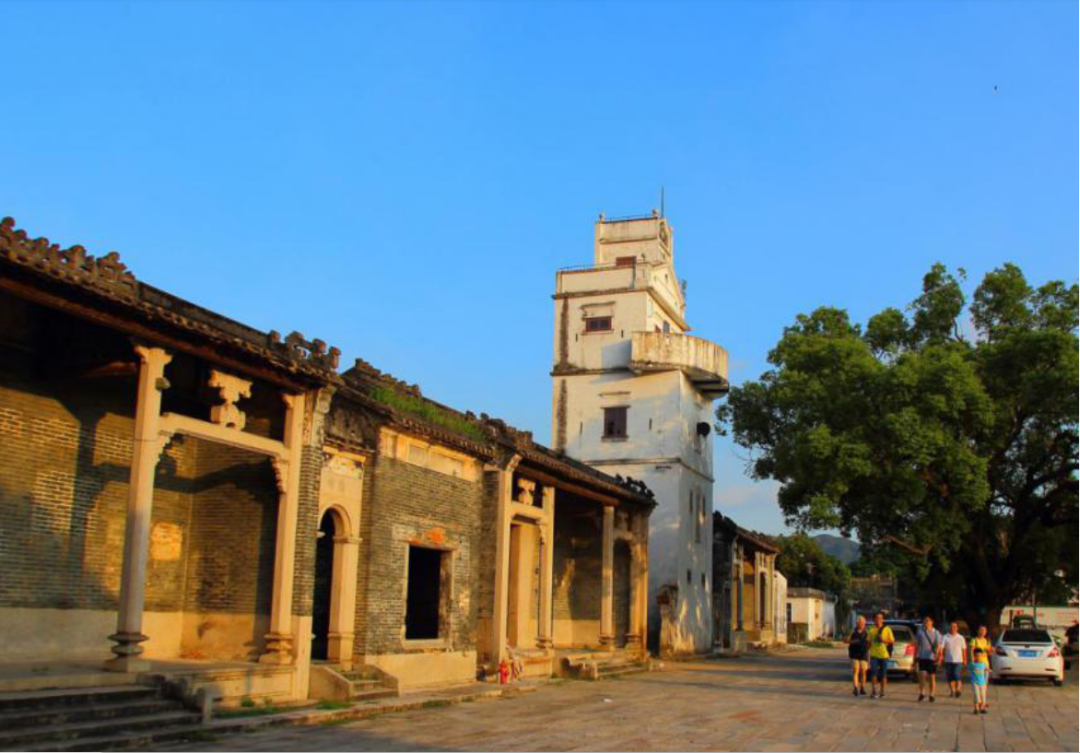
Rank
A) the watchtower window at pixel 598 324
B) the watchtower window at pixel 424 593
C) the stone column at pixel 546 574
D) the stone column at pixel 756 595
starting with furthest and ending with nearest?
the stone column at pixel 756 595
the watchtower window at pixel 598 324
the stone column at pixel 546 574
the watchtower window at pixel 424 593

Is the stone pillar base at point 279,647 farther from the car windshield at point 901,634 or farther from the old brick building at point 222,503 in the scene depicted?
the car windshield at point 901,634

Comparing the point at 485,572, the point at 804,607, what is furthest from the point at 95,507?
the point at 804,607

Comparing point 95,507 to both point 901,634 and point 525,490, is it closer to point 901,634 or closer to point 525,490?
point 525,490

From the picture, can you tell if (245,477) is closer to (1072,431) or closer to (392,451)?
(392,451)

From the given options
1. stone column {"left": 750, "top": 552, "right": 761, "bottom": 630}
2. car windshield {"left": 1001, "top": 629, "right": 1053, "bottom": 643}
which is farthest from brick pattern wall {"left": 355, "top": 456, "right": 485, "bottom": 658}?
stone column {"left": 750, "top": 552, "right": 761, "bottom": 630}

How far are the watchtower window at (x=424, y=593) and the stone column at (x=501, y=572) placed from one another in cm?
143

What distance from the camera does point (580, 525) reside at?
2928 cm

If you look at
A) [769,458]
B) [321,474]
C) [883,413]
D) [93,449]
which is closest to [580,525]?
[769,458]

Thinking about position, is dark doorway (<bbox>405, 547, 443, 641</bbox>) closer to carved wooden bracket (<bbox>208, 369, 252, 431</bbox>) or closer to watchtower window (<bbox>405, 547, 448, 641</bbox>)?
watchtower window (<bbox>405, 547, 448, 641</bbox>)

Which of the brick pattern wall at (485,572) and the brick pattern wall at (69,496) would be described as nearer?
the brick pattern wall at (69,496)

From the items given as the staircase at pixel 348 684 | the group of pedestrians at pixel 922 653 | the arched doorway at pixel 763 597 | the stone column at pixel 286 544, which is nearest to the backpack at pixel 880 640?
the group of pedestrians at pixel 922 653

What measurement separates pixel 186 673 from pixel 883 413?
17070 millimetres

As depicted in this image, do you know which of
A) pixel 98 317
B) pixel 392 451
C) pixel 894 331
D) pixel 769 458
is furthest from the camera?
pixel 769 458

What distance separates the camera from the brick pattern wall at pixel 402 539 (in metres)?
16.8
